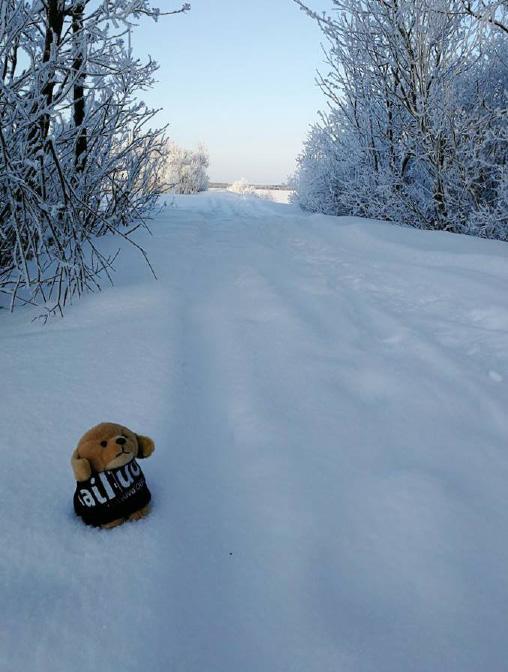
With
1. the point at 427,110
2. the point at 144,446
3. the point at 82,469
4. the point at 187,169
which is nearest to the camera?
the point at 82,469

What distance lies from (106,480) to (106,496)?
4cm

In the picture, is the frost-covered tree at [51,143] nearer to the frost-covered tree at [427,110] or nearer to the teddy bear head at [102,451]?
the teddy bear head at [102,451]

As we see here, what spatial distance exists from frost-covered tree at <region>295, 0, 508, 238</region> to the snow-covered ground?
6.75ft

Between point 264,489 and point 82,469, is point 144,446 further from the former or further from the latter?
point 264,489

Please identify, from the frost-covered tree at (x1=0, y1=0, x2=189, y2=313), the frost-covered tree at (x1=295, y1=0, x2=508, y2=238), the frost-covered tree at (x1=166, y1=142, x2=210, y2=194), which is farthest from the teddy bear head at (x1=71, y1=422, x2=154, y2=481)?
the frost-covered tree at (x1=166, y1=142, x2=210, y2=194)

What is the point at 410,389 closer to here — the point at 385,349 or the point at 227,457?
the point at 385,349

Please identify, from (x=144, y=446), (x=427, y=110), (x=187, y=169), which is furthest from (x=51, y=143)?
(x=187, y=169)

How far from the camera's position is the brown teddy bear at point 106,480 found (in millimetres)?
1145

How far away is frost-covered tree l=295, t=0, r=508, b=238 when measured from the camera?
413 cm

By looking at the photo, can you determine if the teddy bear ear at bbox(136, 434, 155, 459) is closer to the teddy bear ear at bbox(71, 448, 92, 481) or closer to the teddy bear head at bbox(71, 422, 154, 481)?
the teddy bear head at bbox(71, 422, 154, 481)

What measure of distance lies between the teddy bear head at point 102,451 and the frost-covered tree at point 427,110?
143 inches

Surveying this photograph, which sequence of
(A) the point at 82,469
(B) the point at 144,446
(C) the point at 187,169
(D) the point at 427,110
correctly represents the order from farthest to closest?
(C) the point at 187,169
(D) the point at 427,110
(B) the point at 144,446
(A) the point at 82,469

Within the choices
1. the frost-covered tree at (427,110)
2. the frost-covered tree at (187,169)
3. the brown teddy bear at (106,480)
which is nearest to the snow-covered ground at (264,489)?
the brown teddy bear at (106,480)

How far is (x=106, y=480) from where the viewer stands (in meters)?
1.15
